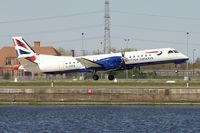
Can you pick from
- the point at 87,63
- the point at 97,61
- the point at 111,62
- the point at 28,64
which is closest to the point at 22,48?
the point at 28,64

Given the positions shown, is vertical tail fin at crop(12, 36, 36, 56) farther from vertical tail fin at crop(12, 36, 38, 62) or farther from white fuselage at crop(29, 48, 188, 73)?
white fuselage at crop(29, 48, 188, 73)

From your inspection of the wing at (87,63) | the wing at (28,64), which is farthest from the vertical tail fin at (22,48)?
the wing at (87,63)

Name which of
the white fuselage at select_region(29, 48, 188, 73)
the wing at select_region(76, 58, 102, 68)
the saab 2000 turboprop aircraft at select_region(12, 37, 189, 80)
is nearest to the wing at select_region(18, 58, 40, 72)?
the saab 2000 turboprop aircraft at select_region(12, 37, 189, 80)

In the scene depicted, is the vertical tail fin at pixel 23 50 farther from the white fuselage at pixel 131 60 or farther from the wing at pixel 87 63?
the wing at pixel 87 63

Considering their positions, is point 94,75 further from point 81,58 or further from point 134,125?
point 134,125

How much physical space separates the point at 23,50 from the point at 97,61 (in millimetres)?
12458

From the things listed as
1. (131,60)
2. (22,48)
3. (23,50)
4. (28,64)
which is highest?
(22,48)

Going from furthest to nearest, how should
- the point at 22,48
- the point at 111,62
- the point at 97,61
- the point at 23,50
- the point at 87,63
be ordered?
the point at 22,48 < the point at 23,50 < the point at 97,61 < the point at 87,63 < the point at 111,62

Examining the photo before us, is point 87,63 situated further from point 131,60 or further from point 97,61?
point 131,60

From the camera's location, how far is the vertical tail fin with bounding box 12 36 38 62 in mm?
123044

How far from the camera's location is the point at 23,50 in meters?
126

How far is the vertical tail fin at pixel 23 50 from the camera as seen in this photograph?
123 m

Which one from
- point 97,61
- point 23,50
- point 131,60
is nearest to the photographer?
point 131,60

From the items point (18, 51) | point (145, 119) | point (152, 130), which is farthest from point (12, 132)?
point (18, 51)
